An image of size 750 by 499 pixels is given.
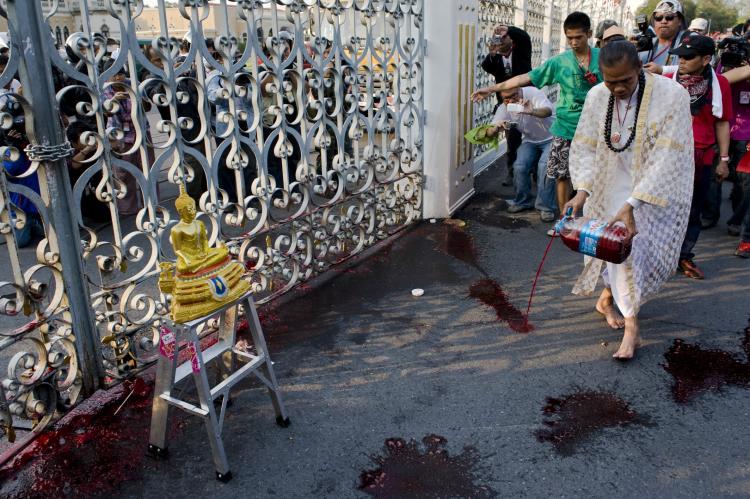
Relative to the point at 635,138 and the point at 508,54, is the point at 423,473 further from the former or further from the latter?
the point at 508,54

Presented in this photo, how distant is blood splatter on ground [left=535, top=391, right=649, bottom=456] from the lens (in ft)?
9.33

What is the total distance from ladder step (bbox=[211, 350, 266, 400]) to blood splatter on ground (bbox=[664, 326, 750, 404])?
2.15 metres

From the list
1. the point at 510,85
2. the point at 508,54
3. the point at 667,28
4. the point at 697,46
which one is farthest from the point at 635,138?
the point at 508,54

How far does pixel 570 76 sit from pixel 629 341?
2.63 m

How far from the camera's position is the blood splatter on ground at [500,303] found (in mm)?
4004

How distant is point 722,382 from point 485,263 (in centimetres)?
217

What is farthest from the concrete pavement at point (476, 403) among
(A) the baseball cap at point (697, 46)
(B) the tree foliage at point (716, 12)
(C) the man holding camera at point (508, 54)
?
(B) the tree foliage at point (716, 12)

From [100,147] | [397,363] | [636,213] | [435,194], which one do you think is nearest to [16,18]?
[100,147]

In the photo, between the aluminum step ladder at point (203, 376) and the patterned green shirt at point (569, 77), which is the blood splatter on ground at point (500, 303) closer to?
the patterned green shirt at point (569, 77)

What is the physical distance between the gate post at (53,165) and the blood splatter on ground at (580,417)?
224cm

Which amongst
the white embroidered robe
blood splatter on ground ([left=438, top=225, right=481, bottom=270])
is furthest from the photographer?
the white embroidered robe

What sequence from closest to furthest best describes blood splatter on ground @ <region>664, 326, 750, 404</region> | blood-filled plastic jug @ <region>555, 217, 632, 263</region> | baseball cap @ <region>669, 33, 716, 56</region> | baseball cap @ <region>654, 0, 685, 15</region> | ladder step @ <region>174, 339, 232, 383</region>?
ladder step @ <region>174, 339, 232, 383</region>, blood-filled plastic jug @ <region>555, 217, 632, 263</region>, blood splatter on ground @ <region>664, 326, 750, 404</region>, baseball cap @ <region>669, 33, 716, 56</region>, baseball cap @ <region>654, 0, 685, 15</region>

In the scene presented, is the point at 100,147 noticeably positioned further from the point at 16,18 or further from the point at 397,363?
the point at 397,363

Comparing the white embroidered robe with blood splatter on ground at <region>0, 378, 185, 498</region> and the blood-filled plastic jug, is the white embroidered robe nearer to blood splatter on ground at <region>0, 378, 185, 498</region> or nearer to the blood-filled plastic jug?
the blood-filled plastic jug
